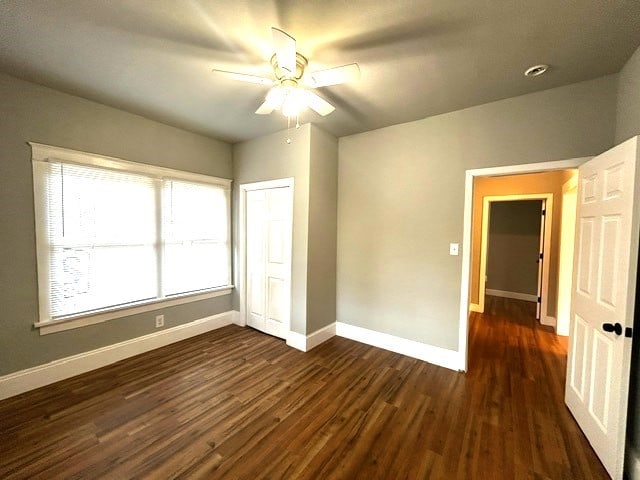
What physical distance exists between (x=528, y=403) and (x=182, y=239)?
13.4 feet

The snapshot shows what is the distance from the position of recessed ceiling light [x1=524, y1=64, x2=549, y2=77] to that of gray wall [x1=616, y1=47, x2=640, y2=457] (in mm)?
490

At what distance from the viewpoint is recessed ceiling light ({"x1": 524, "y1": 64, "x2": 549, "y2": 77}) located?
6.26ft

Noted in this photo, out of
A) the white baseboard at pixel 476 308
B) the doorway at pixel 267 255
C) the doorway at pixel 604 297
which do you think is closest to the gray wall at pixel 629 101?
the doorway at pixel 604 297

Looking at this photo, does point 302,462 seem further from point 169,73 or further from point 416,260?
point 169,73

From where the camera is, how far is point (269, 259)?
3539 mm

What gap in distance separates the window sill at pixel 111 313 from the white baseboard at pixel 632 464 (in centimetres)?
410

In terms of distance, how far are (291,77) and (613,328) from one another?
8.59 ft

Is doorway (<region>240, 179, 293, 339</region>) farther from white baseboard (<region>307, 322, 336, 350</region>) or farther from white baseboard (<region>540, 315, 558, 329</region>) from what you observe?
white baseboard (<region>540, 315, 558, 329</region>)

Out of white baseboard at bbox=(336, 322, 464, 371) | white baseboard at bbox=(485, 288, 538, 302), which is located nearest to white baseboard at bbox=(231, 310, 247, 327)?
white baseboard at bbox=(336, 322, 464, 371)

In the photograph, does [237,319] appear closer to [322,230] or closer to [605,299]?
[322,230]

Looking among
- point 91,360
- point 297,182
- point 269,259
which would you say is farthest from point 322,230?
point 91,360

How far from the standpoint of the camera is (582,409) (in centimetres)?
186

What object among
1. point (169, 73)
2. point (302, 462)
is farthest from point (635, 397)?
point (169, 73)

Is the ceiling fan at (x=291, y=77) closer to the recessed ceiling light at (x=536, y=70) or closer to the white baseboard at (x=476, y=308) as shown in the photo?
the recessed ceiling light at (x=536, y=70)
